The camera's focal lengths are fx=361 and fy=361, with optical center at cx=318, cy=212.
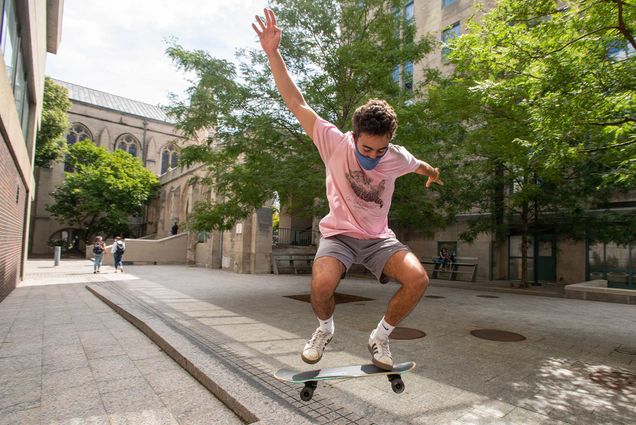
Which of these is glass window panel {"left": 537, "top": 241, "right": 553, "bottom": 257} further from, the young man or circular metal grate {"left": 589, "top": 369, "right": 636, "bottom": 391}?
the young man

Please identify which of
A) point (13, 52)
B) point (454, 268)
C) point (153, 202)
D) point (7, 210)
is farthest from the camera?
point (153, 202)

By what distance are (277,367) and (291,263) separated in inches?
676

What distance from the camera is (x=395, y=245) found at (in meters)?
2.92

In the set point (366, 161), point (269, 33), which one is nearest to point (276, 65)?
point (269, 33)

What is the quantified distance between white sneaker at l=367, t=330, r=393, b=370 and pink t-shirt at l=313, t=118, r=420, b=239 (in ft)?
2.73

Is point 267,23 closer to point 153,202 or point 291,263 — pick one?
point 291,263

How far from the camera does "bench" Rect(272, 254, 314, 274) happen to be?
67.7 feet

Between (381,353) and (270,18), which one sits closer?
(381,353)

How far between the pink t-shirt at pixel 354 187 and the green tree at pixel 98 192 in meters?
37.4

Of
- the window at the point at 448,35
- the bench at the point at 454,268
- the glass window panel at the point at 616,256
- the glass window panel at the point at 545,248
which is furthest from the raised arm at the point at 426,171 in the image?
the glass window panel at the point at 545,248

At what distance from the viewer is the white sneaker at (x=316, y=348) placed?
106 inches

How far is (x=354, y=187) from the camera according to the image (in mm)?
2832

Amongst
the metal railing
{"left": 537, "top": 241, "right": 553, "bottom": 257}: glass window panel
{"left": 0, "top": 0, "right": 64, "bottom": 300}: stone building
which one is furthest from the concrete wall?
{"left": 537, "top": 241, "right": 553, "bottom": 257}: glass window panel

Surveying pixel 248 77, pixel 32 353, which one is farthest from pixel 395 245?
pixel 248 77
